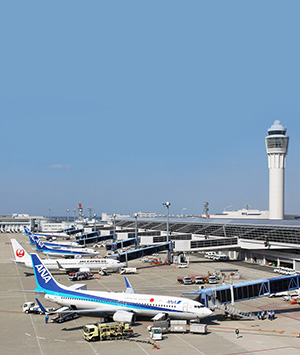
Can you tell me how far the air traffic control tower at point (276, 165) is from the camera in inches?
5787

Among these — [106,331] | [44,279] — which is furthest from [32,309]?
[106,331]

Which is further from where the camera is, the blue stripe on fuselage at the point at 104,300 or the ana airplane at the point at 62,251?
the ana airplane at the point at 62,251

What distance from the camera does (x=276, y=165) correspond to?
147 metres

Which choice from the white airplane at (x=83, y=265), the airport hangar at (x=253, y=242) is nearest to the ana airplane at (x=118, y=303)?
the white airplane at (x=83, y=265)

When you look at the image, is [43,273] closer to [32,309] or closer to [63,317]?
[63,317]

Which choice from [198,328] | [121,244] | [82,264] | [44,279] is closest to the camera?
[198,328]

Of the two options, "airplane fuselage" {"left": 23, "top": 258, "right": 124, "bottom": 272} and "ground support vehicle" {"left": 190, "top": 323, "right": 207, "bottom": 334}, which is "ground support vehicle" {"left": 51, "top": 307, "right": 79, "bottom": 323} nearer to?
"ground support vehicle" {"left": 190, "top": 323, "right": 207, "bottom": 334}

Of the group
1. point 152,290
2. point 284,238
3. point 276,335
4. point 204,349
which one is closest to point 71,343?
point 204,349

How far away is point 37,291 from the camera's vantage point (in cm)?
5075

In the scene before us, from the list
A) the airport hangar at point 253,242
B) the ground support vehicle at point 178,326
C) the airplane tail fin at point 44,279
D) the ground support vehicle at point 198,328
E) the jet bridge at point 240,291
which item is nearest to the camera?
the ground support vehicle at point 198,328

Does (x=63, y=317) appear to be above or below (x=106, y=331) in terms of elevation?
below

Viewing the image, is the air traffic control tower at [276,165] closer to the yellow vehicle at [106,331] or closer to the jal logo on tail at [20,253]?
the jal logo on tail at [20,253]

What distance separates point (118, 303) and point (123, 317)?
328cm

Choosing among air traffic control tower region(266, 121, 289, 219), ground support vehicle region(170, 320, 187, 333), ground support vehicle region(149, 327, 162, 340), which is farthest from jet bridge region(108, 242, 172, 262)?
air traffic control tower region(266, 121, 289, 219)
